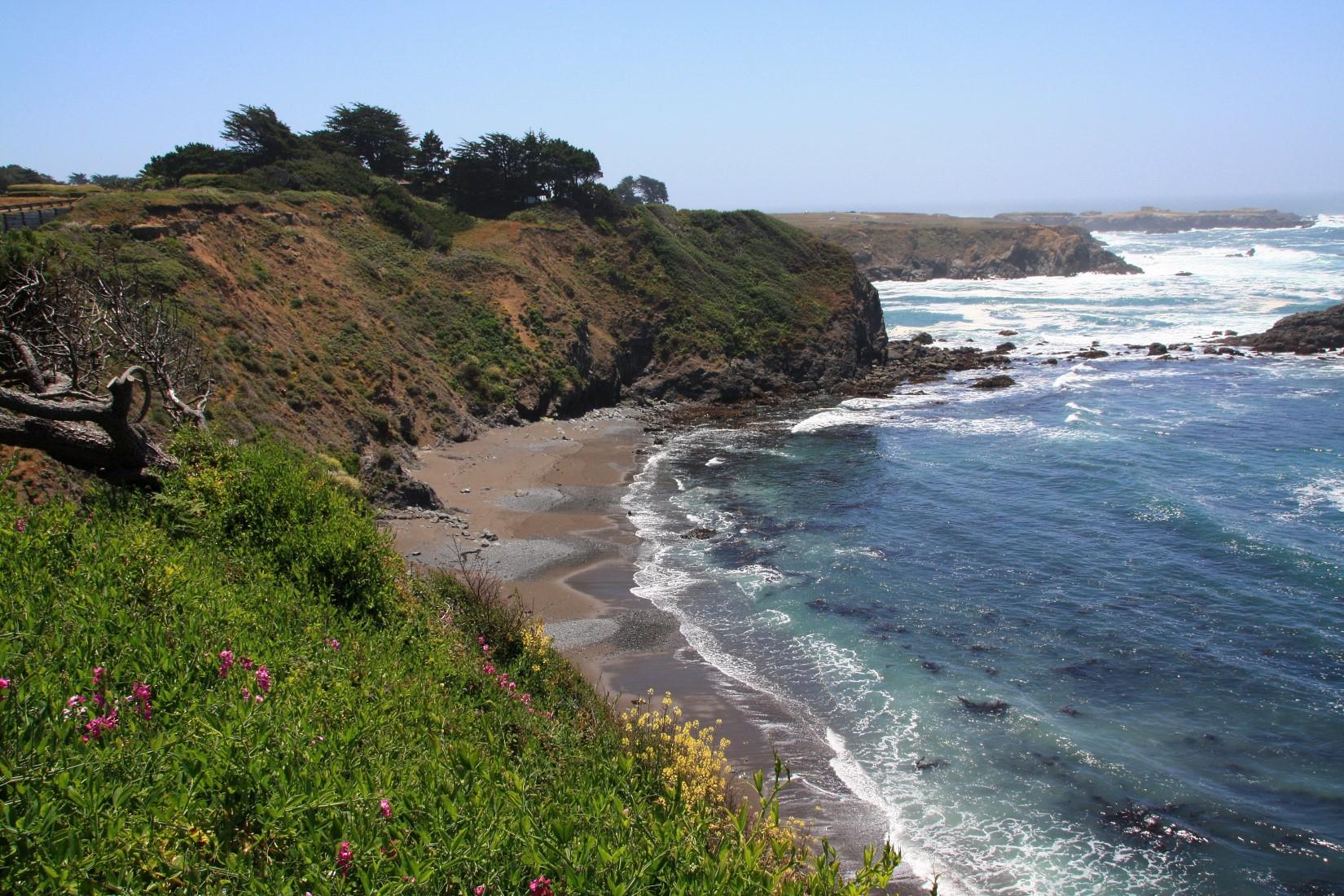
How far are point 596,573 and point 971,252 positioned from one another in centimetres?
10491

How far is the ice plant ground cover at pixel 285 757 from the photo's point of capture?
5.34m

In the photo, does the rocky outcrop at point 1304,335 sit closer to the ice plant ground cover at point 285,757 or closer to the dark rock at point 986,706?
the dark rock at point 986,706

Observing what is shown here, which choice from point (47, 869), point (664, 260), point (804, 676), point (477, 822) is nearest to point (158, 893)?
point (47, 869)

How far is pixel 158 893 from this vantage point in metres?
5.04

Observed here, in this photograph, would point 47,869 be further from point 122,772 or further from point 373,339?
point 373,339

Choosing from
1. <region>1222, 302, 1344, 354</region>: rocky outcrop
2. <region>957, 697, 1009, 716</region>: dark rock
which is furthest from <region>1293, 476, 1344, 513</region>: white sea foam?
<region>1222, 302, 1344, 354</region>: rocky outcrop

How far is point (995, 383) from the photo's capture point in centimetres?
4912

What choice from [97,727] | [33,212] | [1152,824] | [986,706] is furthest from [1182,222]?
[97,727]

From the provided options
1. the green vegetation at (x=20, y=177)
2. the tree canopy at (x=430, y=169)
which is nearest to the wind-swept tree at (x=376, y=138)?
Answer: the tree canopy at (x=430, y=169)

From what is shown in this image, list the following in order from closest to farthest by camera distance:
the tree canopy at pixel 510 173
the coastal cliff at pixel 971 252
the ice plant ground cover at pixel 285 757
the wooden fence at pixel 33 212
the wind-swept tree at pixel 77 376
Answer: the ice plant ground cover at pixel 285 757
the wind-swept tree at pixel 77 376
the wooden fence at pixel 33 212
the tree canopy at pixel 510 173
the coastal cliff at pixel 971 252

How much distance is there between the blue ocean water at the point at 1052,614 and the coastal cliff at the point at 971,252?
67.2m

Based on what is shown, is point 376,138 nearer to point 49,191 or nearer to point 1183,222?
point 49,191

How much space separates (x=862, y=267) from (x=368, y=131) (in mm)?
67696

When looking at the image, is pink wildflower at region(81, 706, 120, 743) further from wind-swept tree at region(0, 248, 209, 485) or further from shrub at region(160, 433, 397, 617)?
wind-swept tree at region(0, 248, 209, 485)
